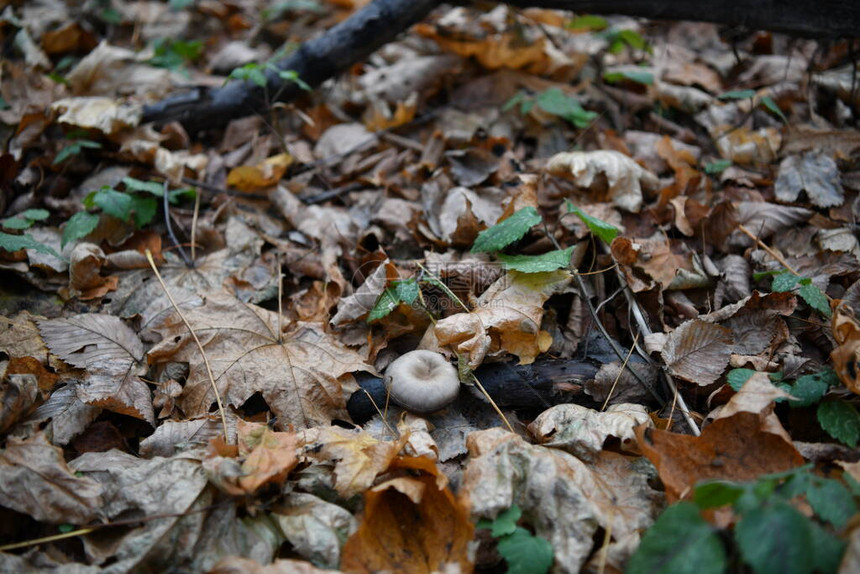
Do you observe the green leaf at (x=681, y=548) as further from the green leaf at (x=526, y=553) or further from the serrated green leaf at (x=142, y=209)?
the serrated green leaf at (x=142, y=209)

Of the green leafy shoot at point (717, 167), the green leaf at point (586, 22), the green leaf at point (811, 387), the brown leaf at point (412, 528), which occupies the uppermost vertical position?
the green leaf at point (586, 22)

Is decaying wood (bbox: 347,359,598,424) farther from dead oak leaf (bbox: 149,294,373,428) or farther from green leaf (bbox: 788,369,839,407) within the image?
green leaf (bbox: 788,369,839,407)

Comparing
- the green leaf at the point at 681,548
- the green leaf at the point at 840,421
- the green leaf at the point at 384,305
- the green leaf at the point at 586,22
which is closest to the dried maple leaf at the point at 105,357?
the green leaf at the point at 384,305

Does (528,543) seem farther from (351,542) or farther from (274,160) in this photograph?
(274,160)

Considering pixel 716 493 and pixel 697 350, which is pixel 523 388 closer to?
pixel 697 350

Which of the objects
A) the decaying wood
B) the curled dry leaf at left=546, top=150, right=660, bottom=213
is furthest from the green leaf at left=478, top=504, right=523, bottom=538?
the curled dry leaf at left=546, top=150, right=660, bottom=213

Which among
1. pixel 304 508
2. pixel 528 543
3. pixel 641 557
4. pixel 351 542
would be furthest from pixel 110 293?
pixel 641 557
